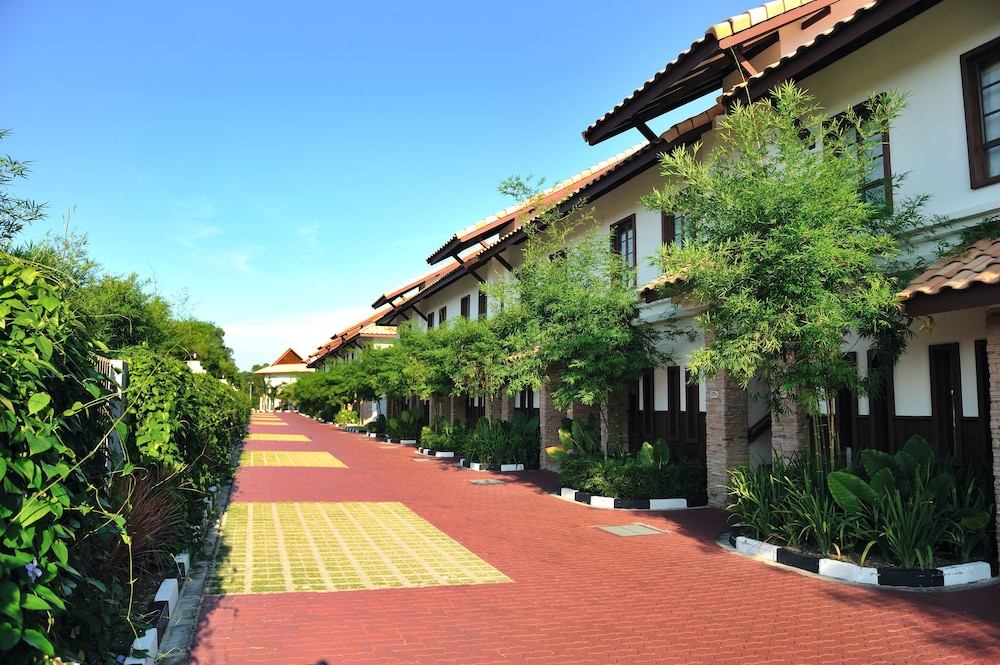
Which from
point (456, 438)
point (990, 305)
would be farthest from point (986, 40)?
point (456, 438)

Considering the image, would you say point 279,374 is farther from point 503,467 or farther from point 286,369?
point 503,467

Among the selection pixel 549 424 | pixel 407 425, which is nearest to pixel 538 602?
pixel 549 424

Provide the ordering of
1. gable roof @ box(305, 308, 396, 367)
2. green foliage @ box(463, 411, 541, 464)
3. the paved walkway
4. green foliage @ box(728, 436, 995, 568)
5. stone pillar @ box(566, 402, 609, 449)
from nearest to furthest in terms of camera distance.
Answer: the paved walkway, green foliage @ box(728, 436, 995, 568), stone pillar @ box(566, 402, 609, 449), green foliage @ box(463, 411, 541, 464), gable roof @ box(305, 308, 396, 367)

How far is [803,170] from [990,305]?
248 centimetres

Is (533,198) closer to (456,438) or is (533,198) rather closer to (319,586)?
(319,586)

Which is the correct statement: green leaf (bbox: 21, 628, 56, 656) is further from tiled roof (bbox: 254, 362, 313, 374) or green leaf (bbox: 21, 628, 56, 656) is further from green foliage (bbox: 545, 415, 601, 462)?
tiled roof (bbox: 254, 362, 313, 374)

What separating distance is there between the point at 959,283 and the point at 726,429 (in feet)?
18.5

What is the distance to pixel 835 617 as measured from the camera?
6.15 meters

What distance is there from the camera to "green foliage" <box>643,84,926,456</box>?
24.6ft

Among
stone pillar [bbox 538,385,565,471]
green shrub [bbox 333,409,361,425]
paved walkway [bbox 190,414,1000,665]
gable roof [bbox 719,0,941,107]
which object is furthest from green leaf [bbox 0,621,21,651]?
green shrub [bbox 333,409,361,425]

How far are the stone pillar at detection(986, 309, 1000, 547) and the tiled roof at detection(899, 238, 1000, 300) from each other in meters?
0.57

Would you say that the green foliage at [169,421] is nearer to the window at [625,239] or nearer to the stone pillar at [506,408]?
the window at [625,239]

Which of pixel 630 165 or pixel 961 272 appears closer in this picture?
pixel 961 272

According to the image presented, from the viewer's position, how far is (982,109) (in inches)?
326
